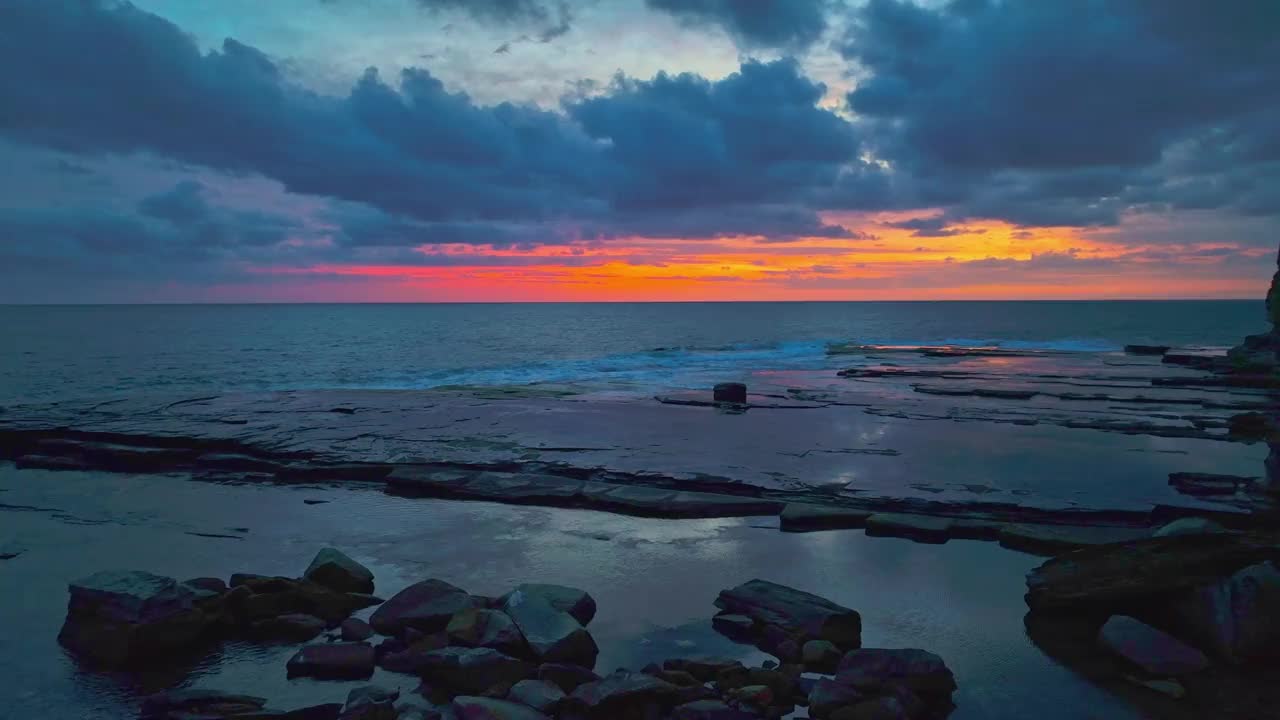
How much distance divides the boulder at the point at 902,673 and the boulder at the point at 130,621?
5.91m

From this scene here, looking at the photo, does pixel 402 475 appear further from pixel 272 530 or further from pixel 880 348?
pixel 880 348

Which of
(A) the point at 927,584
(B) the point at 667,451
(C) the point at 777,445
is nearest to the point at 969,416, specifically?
(C) the point at 777,445

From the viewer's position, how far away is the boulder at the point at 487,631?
670cm

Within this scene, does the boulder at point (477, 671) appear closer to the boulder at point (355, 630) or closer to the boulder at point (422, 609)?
the boulder at point (422, 609)

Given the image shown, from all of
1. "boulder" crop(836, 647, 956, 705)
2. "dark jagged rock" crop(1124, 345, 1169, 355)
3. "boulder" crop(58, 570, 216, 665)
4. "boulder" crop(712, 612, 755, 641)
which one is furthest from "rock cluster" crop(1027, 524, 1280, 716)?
"dark jagged rock" crop(1124, 345, 1169, 355)

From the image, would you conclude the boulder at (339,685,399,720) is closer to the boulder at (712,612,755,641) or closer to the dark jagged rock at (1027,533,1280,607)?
the boulder at (712,612,755,641)

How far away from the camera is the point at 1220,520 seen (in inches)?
449

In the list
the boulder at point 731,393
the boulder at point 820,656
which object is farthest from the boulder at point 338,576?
the boulder at point 731,393

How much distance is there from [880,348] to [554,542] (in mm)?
59107

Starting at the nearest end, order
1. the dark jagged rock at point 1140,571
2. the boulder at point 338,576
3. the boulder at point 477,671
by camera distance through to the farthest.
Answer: the boulder at point 477,671 < the dark jagged rock at point 1140,571 < the boulder at point 338,576

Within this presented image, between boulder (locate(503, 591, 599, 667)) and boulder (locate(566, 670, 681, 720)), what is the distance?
0.83m

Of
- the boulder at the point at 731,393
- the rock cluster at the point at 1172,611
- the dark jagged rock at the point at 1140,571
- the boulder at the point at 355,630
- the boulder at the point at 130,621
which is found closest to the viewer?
the rock cluster at the point at 1172,611

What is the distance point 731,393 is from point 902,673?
2149 cm

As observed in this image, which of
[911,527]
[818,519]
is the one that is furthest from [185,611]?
[911,527]
